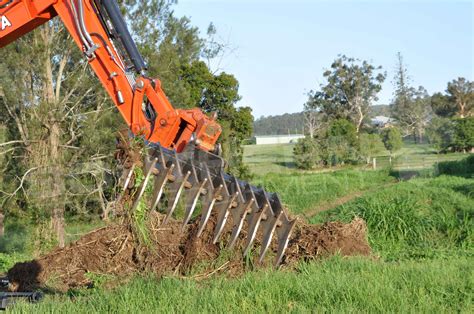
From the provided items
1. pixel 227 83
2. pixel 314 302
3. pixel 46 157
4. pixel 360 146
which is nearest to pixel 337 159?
pixel 360 146

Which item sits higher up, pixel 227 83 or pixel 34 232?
pixel 227 83

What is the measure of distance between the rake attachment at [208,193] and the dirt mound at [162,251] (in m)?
0.94

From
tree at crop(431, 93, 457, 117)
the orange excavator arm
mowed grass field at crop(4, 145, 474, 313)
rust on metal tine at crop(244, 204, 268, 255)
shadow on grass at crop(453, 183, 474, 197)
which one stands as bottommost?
shadow on grass at crop(453, 183, 474, 197)

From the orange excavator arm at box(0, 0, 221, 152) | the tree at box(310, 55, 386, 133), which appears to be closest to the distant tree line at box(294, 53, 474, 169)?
the tree at box(310, 55, 386, 133)

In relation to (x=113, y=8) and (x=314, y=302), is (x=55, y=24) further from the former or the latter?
(x=314, y=302)

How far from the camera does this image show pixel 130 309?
544 centimetres

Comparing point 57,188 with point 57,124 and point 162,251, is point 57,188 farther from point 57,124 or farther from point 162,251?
point 162,251

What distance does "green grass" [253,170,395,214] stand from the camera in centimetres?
2469

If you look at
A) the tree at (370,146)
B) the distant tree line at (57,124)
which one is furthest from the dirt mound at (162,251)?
the tree at (370,146)

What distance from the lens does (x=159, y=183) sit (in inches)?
269

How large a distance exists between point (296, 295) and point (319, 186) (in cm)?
2122

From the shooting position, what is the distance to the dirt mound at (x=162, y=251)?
8.41 meters

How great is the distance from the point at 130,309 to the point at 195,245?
3.23 metres

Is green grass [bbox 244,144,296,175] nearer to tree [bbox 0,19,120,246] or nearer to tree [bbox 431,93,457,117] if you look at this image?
Answer: tree [bbox 0,19,120,246]
